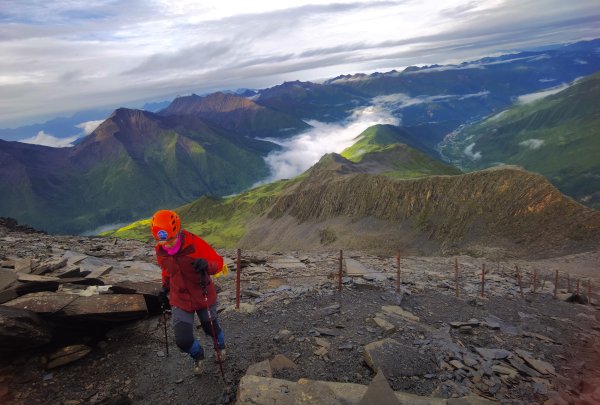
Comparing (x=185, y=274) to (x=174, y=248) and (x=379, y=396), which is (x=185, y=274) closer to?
(x=174, y=248)

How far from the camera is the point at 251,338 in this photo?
407 inches

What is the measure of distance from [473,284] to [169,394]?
19.0 meters

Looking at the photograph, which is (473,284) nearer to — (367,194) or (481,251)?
(481,251)

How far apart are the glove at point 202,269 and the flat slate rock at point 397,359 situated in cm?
410

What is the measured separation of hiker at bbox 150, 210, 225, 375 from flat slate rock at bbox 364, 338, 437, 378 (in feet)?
11.4

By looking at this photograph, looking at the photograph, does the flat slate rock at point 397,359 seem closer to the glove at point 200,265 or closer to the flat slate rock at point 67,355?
the glove at point 200,265

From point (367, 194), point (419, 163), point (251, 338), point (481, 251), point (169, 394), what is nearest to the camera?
point (169, 394)

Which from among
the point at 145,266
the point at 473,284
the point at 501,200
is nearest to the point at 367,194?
the point at 501,200

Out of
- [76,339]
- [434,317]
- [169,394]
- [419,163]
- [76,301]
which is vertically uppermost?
[76,301]

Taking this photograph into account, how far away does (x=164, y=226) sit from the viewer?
8.14 m

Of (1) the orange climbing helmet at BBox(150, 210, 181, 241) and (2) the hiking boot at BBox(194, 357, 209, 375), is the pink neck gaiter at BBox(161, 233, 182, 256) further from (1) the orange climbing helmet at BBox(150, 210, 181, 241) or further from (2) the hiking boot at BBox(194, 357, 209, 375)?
(2) the hiking boot at BBox(194, 357, 209, 375)

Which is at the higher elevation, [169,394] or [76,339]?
[76,339]

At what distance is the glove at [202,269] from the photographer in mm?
8125

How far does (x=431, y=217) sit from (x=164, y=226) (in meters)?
75.6
